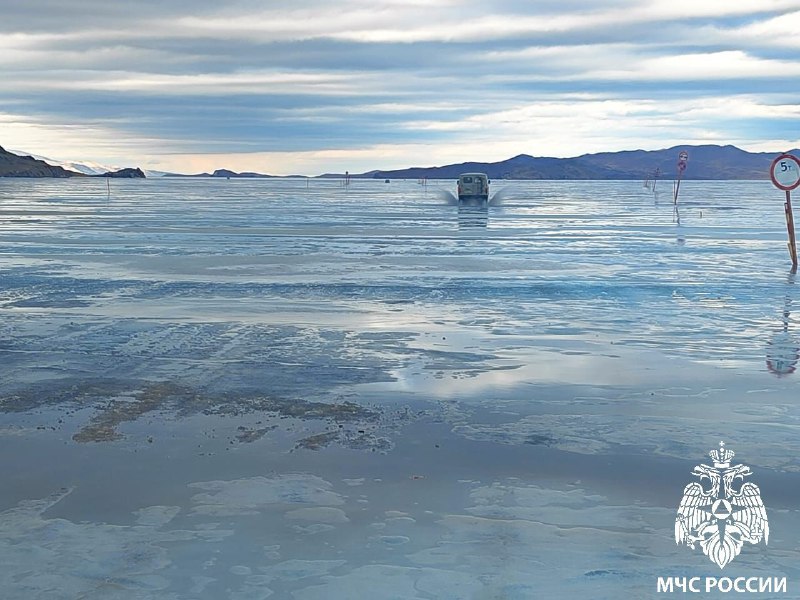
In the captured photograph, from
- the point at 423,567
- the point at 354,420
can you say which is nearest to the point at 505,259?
the point at 354,420

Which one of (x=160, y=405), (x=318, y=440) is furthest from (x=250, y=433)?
(x=160, y=405)

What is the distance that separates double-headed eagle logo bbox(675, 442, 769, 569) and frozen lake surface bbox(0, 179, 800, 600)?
0.37 feet

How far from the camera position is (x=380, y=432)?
339 inches

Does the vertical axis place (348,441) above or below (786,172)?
below

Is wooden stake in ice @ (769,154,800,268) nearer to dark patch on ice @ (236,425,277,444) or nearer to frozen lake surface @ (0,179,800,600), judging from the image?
frozen lake surface @ (0,179,800,600)

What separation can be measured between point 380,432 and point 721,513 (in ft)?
9.89

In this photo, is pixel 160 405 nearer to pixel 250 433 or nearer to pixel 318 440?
pixel 250 433

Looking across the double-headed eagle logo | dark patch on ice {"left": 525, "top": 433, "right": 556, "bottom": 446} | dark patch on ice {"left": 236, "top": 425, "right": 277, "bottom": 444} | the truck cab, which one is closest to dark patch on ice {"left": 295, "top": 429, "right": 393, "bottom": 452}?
dark patch on ice {"left": 236, "top": 425, "right": 277, "bottom": 444}

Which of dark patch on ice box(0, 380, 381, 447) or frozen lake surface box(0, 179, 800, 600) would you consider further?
dark patch on ice box(0, 380, 381, 447)

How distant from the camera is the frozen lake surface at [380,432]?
5.77 m

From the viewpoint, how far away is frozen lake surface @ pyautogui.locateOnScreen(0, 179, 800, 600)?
18.9 ft

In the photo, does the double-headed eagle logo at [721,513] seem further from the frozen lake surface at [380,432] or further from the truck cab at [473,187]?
the truck cab at [473,187]

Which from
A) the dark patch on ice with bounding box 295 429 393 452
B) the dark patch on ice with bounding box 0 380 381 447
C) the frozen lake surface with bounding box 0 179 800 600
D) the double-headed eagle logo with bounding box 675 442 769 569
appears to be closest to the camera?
the frozen lake surface with bounding box 0 179 800 600

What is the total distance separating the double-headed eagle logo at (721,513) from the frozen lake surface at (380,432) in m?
0.11
